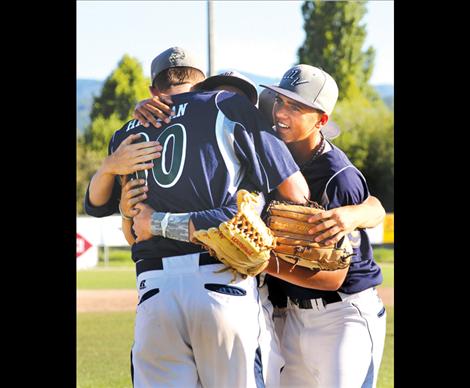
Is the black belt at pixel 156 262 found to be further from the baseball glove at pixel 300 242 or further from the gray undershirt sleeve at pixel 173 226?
the baseball glove at pixel 300 242

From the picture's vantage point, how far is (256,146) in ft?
11.1

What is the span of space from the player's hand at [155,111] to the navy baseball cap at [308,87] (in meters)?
0.46

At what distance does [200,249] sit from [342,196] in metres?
0.70

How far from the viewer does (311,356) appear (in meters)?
3.59

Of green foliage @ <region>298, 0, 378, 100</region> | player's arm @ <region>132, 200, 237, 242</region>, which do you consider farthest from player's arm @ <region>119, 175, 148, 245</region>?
green foliage @ <region>298, 0, 378, 100</region>

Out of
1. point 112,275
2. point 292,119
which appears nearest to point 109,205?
point 292,119

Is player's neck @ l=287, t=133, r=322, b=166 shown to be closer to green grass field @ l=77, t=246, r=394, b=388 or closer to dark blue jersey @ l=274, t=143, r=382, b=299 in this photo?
dark blue jersey @ l=274, t=143, r=382, b=299

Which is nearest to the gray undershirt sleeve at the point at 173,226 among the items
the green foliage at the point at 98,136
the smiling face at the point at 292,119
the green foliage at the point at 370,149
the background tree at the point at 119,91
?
the smiling face at the point at 292,119

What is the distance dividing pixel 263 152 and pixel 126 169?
24.2 inches

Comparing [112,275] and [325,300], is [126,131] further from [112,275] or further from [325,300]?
[112,275]

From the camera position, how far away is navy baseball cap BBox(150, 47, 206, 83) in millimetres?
3576

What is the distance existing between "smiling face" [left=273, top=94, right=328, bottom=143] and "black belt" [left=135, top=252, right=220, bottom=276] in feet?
2.10
